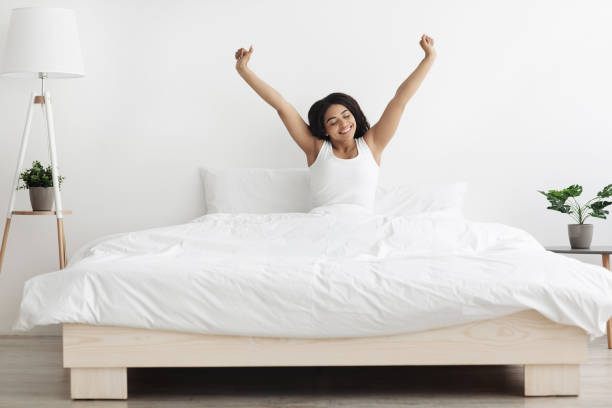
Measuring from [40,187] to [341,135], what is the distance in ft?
4.77

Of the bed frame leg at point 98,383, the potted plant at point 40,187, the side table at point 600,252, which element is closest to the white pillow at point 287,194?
the side table at point 600,252

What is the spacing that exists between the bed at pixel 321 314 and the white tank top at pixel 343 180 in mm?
887

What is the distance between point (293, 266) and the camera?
6.66ft

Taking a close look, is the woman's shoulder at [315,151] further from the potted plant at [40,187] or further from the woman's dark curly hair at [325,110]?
the potted plant at [40,187]

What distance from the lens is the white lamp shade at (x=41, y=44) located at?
2.95 m

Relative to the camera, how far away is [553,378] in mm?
2039

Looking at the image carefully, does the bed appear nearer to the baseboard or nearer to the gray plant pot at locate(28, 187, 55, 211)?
the gray plant pot at locate(28, 187, 55, 211)

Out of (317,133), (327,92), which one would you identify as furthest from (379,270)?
(327,92)

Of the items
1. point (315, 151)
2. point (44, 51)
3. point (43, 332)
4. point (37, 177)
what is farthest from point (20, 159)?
point (315, 151)

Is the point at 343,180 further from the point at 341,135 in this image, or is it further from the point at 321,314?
the point at 321,314

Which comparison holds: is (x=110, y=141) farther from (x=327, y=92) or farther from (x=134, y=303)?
(x=134, y=303)

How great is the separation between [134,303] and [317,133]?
144 cm

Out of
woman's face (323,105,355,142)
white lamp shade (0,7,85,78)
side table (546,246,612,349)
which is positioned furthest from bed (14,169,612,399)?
white lamp shade (0,7,85,78)

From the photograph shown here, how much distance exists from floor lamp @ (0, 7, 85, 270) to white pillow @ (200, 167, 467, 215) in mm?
778
